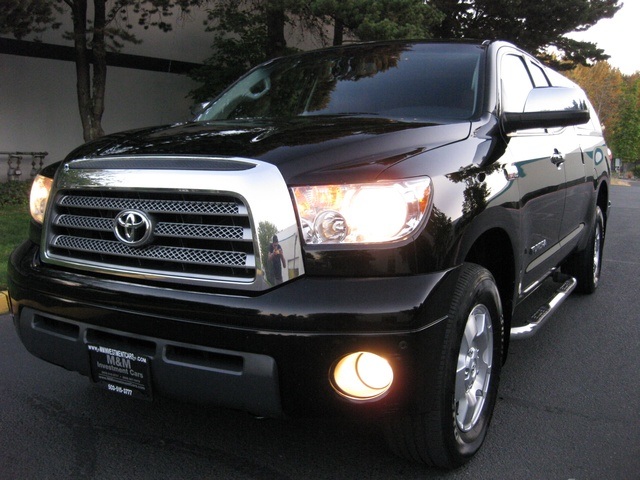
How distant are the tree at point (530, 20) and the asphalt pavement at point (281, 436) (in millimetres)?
18855

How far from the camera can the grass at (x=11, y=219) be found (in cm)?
704

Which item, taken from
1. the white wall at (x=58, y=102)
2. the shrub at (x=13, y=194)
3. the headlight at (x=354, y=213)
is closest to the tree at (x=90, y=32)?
the white wall at (x=58, y=102)

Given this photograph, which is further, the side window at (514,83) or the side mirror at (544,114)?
the side window at (514,83)

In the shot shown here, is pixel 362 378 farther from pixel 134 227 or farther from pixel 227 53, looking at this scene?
pixel 227 53

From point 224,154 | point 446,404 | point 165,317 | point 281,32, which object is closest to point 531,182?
point 446,404

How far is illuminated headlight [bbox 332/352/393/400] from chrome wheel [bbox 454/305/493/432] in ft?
1.32

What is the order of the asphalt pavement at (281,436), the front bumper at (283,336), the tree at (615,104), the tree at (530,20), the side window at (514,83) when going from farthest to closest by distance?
the tree at (615,104), the tree at (530,20), the side window at (514,83), the asphalt pavement at (281,436), the front bumper at (283,336)

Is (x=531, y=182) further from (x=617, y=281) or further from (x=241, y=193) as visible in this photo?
(x=617, y=281)

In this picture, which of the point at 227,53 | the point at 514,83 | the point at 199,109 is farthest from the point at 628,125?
the point at 199,109

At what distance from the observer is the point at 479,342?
9.34ft

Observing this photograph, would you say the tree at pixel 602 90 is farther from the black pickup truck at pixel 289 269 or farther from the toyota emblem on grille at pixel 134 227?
the toyota emblem on grille at pixel 134 227

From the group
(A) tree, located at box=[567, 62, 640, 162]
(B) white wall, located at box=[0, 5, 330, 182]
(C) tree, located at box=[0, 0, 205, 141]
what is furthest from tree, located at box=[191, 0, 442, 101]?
(A) tree, located at box=[567, 62, 640, 162]

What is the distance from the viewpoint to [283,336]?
7.29ft

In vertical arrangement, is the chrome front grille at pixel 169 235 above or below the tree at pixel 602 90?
below
